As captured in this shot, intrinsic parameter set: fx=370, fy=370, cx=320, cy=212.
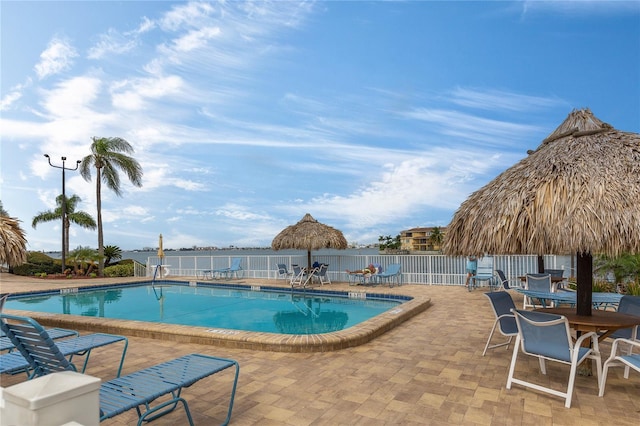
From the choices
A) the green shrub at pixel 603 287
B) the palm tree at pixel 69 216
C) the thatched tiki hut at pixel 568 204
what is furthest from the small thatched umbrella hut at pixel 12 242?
the palm tree at pixel 69 216

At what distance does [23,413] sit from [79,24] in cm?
850

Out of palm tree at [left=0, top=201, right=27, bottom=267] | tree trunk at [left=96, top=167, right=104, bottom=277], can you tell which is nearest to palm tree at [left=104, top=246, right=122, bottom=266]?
tree trunk at [left=96, top=167, right=104, bottom=277]

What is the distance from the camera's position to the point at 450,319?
6.75m

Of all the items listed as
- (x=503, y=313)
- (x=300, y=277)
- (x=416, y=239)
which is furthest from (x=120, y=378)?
(x=416, y=239)

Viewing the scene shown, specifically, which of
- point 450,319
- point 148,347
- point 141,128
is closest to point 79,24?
point 148,347

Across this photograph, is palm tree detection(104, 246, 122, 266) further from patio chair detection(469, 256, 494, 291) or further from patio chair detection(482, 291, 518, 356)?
patio chair detection(482, 291, 518, 356)

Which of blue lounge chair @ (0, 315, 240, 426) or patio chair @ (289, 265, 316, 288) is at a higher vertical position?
blue lounge chair @ (0, 315, 240, 426)

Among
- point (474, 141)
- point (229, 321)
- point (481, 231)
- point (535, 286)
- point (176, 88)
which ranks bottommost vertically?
point (229, 321)

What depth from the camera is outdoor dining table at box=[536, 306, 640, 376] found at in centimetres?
332

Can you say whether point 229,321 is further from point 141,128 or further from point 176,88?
point 141,128

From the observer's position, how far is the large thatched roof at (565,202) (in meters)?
3.44

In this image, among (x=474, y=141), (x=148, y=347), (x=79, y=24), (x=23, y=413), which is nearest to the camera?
(x=23, y=413)

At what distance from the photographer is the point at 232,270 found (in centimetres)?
1524

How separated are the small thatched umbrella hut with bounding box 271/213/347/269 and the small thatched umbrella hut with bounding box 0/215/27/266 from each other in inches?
324
